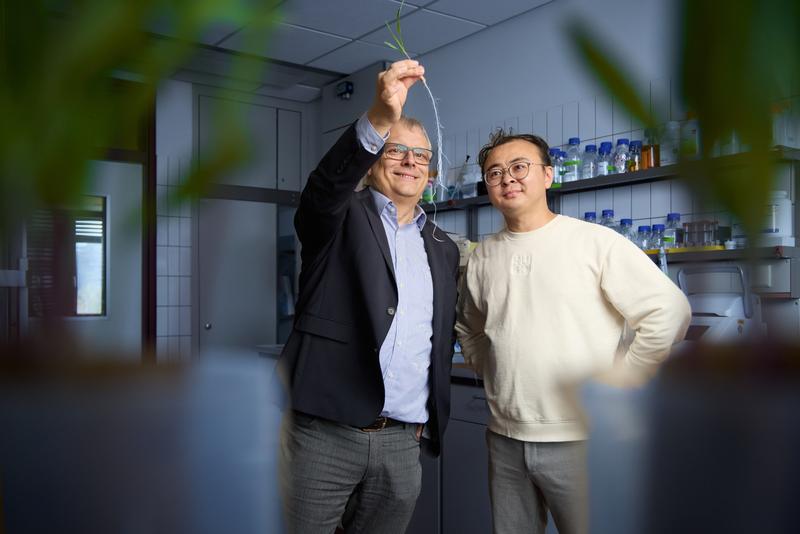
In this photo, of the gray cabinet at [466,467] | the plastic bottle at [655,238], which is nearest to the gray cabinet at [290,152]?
the gray cabinet at [466,467]

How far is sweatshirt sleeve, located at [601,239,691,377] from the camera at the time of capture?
24cm

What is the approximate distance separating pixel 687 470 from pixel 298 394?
3.60 ft

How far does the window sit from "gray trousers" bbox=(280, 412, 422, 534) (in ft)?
3.76

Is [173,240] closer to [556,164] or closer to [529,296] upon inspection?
[529,296]

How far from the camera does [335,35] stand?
1.18 feet

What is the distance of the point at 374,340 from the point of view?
1259 millimetres

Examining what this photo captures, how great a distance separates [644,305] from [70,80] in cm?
58

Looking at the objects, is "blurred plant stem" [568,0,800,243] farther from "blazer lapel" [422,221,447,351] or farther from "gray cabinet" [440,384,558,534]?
"gray cabinet" [440,384,558,534]

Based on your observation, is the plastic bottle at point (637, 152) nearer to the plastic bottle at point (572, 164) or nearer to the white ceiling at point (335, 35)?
the white ceiling at point (335, 35)

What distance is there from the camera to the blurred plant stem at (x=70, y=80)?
172 millimetres

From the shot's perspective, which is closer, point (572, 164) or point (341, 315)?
point (341, 315)

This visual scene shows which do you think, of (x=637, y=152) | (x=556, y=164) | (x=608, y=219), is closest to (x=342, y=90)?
(x=637, y=152)

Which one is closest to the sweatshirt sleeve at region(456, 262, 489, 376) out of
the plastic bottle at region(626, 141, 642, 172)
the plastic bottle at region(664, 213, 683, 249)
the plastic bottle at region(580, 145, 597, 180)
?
the plastic bottle at region(626, 141, 642, 172)

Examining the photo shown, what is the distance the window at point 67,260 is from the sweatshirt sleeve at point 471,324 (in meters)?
1.37
